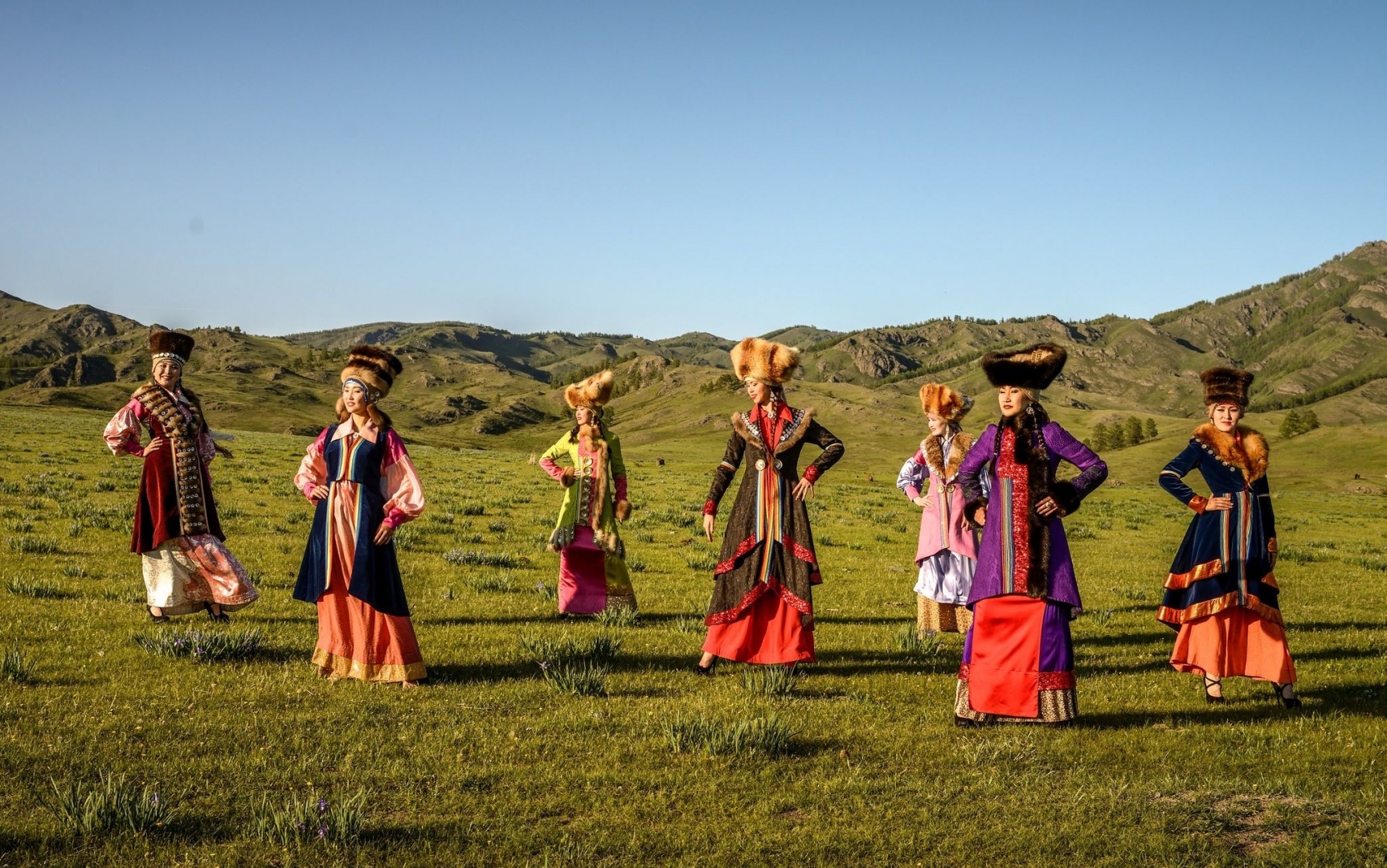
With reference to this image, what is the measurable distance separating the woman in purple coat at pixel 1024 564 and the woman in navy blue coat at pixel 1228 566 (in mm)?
1880

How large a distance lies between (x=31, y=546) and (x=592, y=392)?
27.6 feet

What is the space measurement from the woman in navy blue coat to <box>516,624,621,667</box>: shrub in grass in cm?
519

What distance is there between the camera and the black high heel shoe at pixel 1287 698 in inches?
328

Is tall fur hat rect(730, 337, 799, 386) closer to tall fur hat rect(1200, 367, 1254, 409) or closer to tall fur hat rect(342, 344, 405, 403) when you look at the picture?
tall fur hat rect(342, 344, 405, 403)

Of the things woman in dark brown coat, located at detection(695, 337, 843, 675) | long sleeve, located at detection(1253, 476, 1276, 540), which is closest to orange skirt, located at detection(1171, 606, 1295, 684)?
long sleeve, located at detection(1253, 476, 1276, 540)

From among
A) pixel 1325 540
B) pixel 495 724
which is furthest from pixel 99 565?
pixel 1325 540

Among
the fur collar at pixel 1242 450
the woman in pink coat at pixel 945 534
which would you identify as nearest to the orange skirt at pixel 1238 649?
the fur collar at pixel 1242 450

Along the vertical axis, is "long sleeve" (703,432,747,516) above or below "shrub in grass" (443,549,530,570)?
above

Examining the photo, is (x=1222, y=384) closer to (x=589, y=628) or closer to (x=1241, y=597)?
(x=1241, y=597)

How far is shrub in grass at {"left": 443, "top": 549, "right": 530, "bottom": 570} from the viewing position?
14930mm

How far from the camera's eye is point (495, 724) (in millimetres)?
6820

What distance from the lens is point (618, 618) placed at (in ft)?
36.5

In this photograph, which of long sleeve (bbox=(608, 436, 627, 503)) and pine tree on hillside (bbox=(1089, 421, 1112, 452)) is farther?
pine tree on hillside (bbox=(1089, 421, 1112, 452))

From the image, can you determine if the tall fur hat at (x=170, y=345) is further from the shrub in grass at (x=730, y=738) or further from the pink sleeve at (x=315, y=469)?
the shrub in grass at (x=730, y=738)
